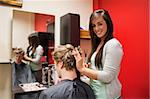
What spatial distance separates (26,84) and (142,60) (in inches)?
51.4

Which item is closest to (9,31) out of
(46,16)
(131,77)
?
(46,16)

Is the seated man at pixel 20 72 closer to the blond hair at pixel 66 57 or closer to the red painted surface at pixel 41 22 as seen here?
the red painted surface at pixel 41 22

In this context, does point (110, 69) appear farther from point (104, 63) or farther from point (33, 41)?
point (33, 41)

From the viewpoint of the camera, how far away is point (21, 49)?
2098 mm

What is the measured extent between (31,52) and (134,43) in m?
1.18

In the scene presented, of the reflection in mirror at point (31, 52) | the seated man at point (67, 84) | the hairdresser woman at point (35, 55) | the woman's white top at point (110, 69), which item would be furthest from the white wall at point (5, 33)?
the woman's white top at point (110, 69)

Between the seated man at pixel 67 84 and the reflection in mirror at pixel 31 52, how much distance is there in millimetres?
757

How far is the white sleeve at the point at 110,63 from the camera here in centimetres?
125

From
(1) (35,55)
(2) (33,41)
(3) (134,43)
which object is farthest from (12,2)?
(3) (134,43)

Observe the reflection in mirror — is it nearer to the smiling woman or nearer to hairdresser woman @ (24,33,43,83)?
hairdresser woman @ (24,33,43,83)

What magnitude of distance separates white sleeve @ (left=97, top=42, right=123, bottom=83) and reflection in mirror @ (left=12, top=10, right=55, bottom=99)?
94 centimetres

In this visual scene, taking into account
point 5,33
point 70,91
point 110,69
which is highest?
point 5,33

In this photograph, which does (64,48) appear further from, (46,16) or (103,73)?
(46,16)

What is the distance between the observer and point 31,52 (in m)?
2.17
